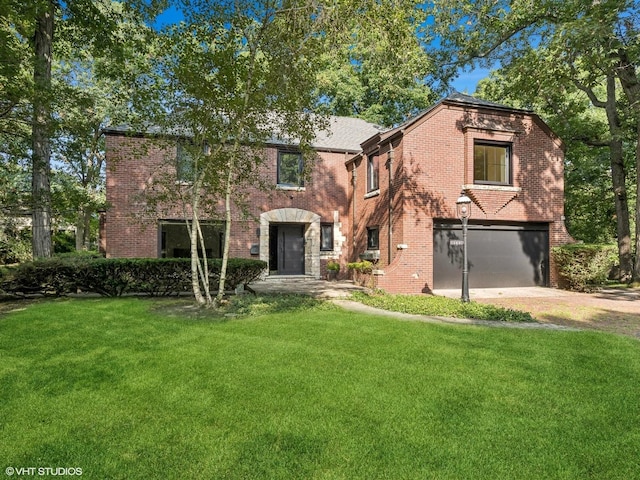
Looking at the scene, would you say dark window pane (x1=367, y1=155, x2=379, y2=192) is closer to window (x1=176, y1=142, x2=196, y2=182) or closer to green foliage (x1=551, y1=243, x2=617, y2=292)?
green foliage (x1=551, y1=243, x2=617, y2=292)

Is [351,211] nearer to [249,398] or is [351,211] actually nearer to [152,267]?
[152,267]

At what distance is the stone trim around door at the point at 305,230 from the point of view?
1603cm

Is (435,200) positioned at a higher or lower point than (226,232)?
higher

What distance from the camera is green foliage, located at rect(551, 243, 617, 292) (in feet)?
40.9

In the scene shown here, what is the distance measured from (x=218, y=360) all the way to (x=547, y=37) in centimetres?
1584

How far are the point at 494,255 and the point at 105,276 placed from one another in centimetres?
1295

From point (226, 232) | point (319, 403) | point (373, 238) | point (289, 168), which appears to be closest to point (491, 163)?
point (373, 238)

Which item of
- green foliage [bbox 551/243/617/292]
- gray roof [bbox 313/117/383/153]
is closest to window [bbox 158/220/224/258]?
gray roof [bbox 313/117/383/153]

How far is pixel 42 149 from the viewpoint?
10.4 metres

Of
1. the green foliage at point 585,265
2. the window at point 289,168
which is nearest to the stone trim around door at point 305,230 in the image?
the window at point 289,168

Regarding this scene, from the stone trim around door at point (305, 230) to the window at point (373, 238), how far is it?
8.25 feet

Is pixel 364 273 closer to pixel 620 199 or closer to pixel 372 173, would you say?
pixel 372 173

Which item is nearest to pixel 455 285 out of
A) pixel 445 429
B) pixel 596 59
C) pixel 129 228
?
pixel 596 59

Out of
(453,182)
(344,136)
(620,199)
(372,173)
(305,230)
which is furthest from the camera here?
(344,136)
